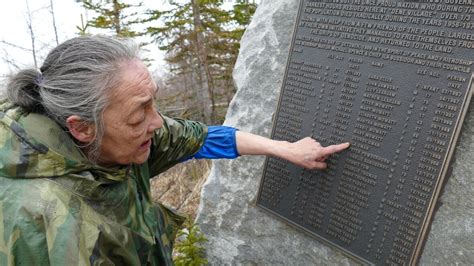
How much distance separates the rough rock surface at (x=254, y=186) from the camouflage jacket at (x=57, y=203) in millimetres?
1162

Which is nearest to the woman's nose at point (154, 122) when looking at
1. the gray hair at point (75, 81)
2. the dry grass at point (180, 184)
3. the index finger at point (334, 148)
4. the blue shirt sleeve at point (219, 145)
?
the gray hair at point (75, 81)

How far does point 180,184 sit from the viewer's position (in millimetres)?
6004

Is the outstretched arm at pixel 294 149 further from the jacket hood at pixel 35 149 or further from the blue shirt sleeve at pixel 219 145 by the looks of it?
the jacket hood at pixel 35 149

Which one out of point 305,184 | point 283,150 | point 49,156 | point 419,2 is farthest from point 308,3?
point 49,156

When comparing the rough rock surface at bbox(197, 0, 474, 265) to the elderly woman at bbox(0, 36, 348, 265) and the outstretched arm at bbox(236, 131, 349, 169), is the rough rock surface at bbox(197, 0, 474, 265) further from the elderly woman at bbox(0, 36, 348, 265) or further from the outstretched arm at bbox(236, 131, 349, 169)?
the elderly woman at bbox(0, 36, 348, 265)

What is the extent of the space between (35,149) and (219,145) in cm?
133

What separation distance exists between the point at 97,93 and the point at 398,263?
69.4 inches

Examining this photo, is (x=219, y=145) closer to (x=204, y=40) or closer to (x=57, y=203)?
(x=57, y=203)

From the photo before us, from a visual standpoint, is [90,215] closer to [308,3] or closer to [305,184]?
Answer: [305,184]

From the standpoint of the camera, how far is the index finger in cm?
255

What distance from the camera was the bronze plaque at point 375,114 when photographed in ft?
7.09

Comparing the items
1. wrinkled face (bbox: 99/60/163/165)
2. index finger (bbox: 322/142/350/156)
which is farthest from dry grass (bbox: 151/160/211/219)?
wrinkled face (bbox: 99/60/163/165)

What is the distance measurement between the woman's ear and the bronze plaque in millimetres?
1429

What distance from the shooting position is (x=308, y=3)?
9.28 feet
